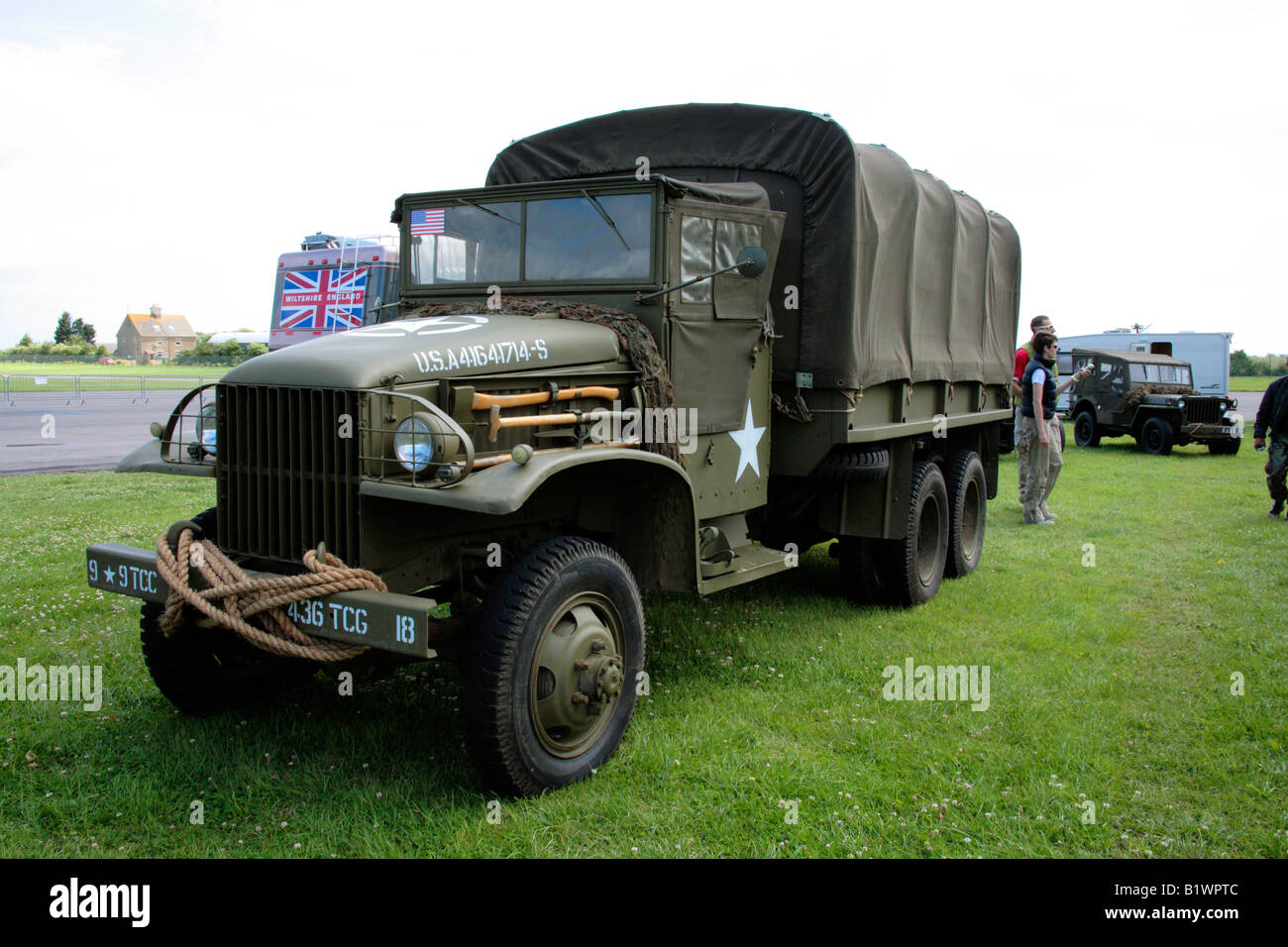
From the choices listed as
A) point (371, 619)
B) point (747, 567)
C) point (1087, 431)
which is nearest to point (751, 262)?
point (747, 567)

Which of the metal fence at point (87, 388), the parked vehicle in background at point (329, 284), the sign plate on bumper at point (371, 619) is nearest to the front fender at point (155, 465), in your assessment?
the sign plate on bumper at point (371, 619)

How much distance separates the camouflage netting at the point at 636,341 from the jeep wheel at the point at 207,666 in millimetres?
1729

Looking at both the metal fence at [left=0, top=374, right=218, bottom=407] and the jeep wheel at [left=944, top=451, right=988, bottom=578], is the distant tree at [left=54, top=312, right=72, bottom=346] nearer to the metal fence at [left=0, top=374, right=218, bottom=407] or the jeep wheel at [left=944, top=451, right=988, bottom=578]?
the metal fence at [left=0, top=374, right=218, bottom=407]

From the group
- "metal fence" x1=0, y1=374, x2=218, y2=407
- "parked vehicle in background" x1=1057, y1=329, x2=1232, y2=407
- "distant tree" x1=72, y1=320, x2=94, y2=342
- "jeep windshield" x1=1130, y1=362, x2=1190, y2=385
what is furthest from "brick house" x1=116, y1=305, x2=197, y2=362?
"jeep windshield" x1=1130, y1=362, x2=1190, y2=385

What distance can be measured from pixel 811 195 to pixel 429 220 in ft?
7.07

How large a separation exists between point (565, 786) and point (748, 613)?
2.89 meters

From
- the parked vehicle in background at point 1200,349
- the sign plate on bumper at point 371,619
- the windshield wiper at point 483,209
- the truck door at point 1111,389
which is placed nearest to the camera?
the sign plate on bumper at point 371,619

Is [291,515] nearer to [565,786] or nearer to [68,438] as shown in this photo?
[565,786]

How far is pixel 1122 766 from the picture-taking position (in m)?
4.23

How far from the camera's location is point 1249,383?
50.4m

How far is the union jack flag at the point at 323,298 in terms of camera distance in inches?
619

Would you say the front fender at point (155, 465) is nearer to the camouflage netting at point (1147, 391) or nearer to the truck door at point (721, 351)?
the truck door at point (721, 351)

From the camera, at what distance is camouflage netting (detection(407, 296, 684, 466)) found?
4621mm

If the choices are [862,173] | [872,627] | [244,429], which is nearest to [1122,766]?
[872,627]
